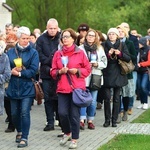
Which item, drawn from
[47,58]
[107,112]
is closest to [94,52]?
[47,58]

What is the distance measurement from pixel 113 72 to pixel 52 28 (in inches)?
63.4

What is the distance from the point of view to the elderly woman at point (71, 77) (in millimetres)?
9648

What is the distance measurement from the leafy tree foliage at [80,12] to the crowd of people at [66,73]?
38.5 metres

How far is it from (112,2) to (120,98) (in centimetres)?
4447

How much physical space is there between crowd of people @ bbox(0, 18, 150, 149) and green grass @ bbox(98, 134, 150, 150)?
0.64m

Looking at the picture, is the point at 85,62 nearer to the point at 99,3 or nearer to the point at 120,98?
the point at 120,98

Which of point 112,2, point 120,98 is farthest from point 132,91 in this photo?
point 112,2

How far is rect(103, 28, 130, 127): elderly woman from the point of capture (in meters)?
11.9

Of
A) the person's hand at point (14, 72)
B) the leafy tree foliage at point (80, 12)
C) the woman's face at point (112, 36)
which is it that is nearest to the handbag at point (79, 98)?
the person's hand at point (14, 72)

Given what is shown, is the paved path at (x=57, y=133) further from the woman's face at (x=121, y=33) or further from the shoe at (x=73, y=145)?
the woman's face at (x=121, y=33)

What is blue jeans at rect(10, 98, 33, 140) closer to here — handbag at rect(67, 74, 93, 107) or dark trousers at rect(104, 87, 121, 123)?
handbag at rect(67, 74, 93, 107)

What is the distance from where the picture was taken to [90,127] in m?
11.8

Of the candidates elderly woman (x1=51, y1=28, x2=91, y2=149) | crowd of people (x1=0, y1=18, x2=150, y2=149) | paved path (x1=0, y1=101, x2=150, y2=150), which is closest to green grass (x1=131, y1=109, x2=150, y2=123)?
paved path (x1=0, y1=101, x2=150, y2=150)

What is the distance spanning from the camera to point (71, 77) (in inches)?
381
